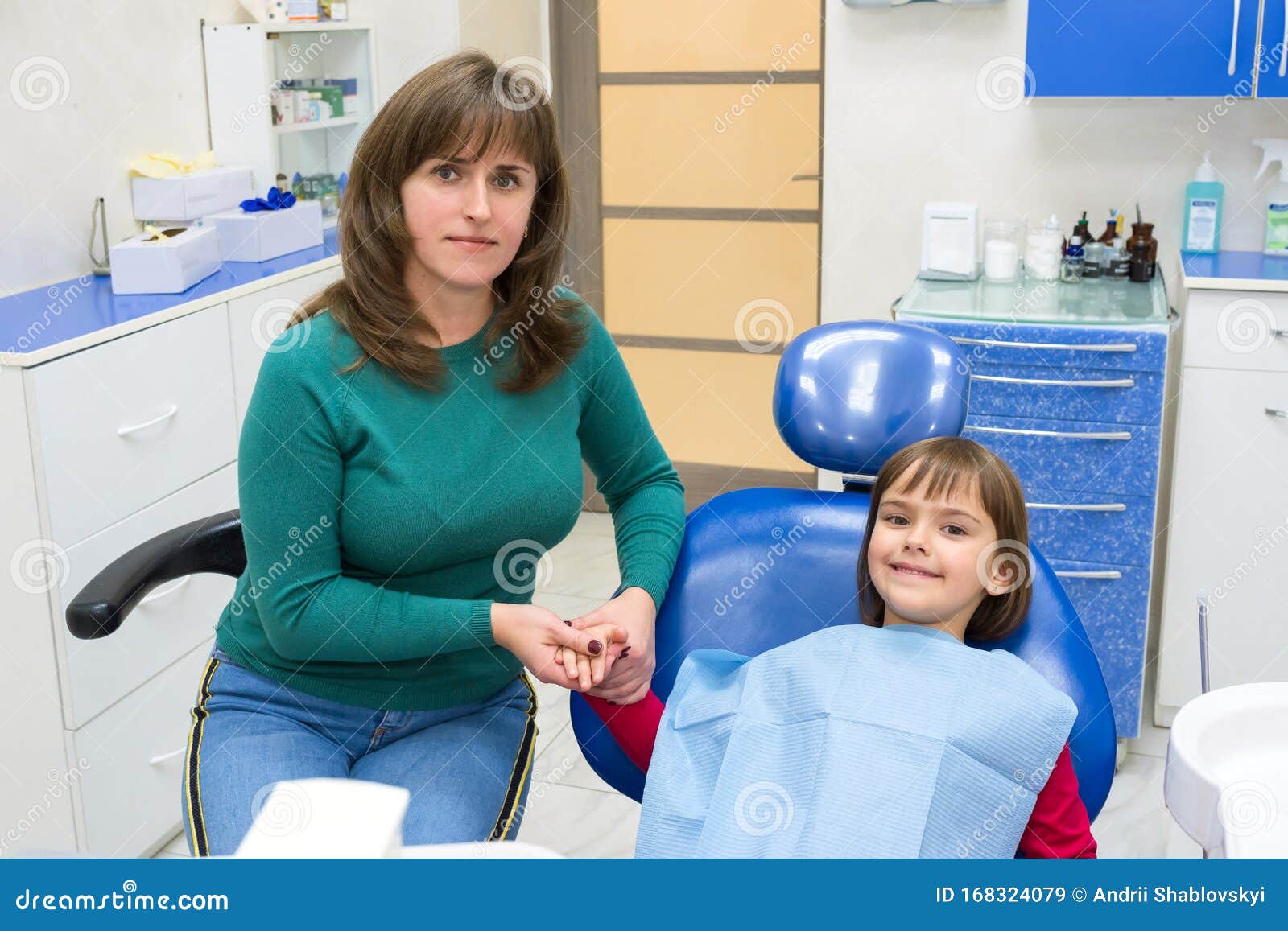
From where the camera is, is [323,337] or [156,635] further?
[156,635]

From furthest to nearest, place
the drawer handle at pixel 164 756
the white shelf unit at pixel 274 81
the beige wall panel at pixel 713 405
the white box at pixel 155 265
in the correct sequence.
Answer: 1. the beige wall panel at pixel 713 405
2. the white shelf unit at pixel 274 81
3. the white box at pixel 155 265
4. the drawer handle at pixel 164 756

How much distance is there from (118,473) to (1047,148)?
2143 millimetres

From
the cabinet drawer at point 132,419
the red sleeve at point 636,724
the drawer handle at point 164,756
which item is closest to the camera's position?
the red sleeve at point 636,724

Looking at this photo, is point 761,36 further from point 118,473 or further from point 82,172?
point 118,473

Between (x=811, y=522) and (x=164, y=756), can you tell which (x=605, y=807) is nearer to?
(x=164, y=756)

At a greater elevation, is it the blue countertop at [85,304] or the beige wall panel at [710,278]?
the blue countertop at [85,304]

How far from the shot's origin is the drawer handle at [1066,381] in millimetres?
2504

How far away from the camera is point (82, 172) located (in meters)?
2.66

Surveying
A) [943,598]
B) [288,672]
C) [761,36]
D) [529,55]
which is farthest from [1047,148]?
[288,672]

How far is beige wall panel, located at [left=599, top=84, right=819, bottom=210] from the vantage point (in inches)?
138

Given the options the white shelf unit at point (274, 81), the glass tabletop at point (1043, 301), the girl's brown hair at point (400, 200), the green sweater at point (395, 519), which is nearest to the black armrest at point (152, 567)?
the green sweater at point (395, 519)

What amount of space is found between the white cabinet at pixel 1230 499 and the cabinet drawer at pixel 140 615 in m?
1.87

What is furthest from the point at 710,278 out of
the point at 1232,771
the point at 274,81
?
the point at 1232,771

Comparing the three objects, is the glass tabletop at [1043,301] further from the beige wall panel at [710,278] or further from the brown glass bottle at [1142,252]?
the beige wall panel at [710,278]
